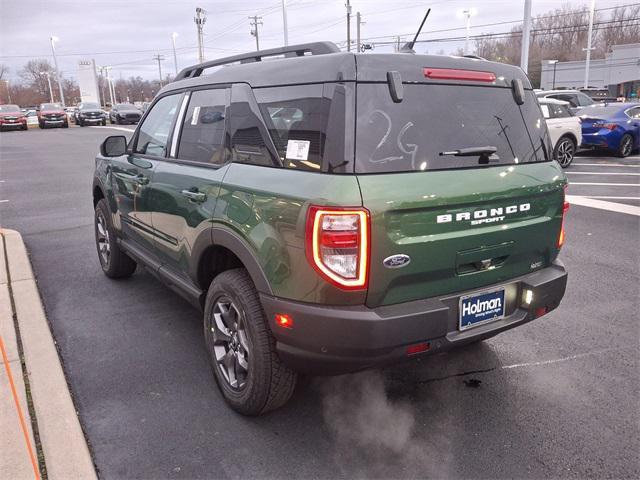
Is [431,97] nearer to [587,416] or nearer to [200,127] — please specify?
[200,127]

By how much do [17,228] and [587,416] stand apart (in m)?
7.73

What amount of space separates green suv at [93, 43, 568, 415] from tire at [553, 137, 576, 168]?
10776 mm

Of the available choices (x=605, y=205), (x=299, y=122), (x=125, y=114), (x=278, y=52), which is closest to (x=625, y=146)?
(x=605, y=205)

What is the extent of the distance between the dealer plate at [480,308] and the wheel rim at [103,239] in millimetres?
3789

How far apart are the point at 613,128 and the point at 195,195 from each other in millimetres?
14625

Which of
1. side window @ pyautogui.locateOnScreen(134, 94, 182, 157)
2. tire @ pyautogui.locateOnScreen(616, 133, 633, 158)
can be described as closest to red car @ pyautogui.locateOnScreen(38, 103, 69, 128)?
tire @ pyautogui.locateOnScreen(616, 133, 633, 158)

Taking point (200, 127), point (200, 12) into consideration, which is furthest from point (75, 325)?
point (200, 12)

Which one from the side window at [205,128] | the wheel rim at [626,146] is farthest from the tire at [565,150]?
the side window at [205,128]

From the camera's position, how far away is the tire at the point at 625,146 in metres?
14.5

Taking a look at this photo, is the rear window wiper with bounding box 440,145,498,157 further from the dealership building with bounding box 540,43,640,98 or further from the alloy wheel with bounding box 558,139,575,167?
the dealership building with bounding box 540,43,640,98

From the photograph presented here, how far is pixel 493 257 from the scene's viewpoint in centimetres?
271

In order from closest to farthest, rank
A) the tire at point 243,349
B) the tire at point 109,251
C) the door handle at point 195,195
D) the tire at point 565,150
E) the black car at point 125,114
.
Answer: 1. the tire at point 243,349
2. the door handle at point 195,195
3. the tire at point 109,251
4. the tire at point 565,150
5. the black car at point 125,114

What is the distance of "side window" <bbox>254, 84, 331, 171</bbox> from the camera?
96.0 inches

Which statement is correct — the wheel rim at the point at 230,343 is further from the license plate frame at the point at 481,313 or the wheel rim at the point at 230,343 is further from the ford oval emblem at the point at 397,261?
the license plate frame at the point at 481,313
